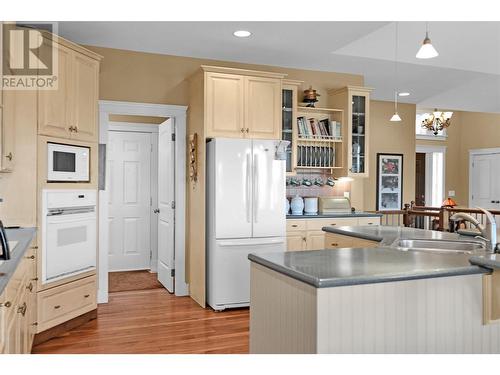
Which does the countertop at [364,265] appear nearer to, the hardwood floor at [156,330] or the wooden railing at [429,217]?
the hardwood floor at [156,330]

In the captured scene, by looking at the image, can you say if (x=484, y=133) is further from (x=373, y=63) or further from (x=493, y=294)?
(x=493, y=294)

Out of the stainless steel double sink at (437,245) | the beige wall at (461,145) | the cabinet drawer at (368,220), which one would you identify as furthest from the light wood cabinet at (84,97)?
the beige wall at (461,145)

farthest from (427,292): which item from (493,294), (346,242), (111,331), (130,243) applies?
(130,243)

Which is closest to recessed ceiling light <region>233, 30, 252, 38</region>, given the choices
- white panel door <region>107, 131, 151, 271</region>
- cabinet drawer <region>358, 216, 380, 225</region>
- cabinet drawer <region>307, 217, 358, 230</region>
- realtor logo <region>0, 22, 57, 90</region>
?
realtor logo <region>0, 22, 57, 90</region>

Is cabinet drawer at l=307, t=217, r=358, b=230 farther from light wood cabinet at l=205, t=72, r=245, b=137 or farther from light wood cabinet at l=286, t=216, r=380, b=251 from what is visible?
light wood cabinet at l=205, t=72, r=245, b=137

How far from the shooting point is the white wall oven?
3633 mm

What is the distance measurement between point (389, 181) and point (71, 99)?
549 centimetres

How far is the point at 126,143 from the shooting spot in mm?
6664

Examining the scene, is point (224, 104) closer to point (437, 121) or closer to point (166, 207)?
point (166, 207)

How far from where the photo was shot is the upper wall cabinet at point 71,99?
366cm

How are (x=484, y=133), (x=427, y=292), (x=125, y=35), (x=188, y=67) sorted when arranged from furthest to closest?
(x=484, y=133)
(x=188, y=67)
(x=125, y=35)
(x=427, y=292)

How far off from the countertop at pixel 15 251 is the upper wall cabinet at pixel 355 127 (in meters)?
3.69

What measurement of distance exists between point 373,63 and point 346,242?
2.74 metres

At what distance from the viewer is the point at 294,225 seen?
5.16 meters
